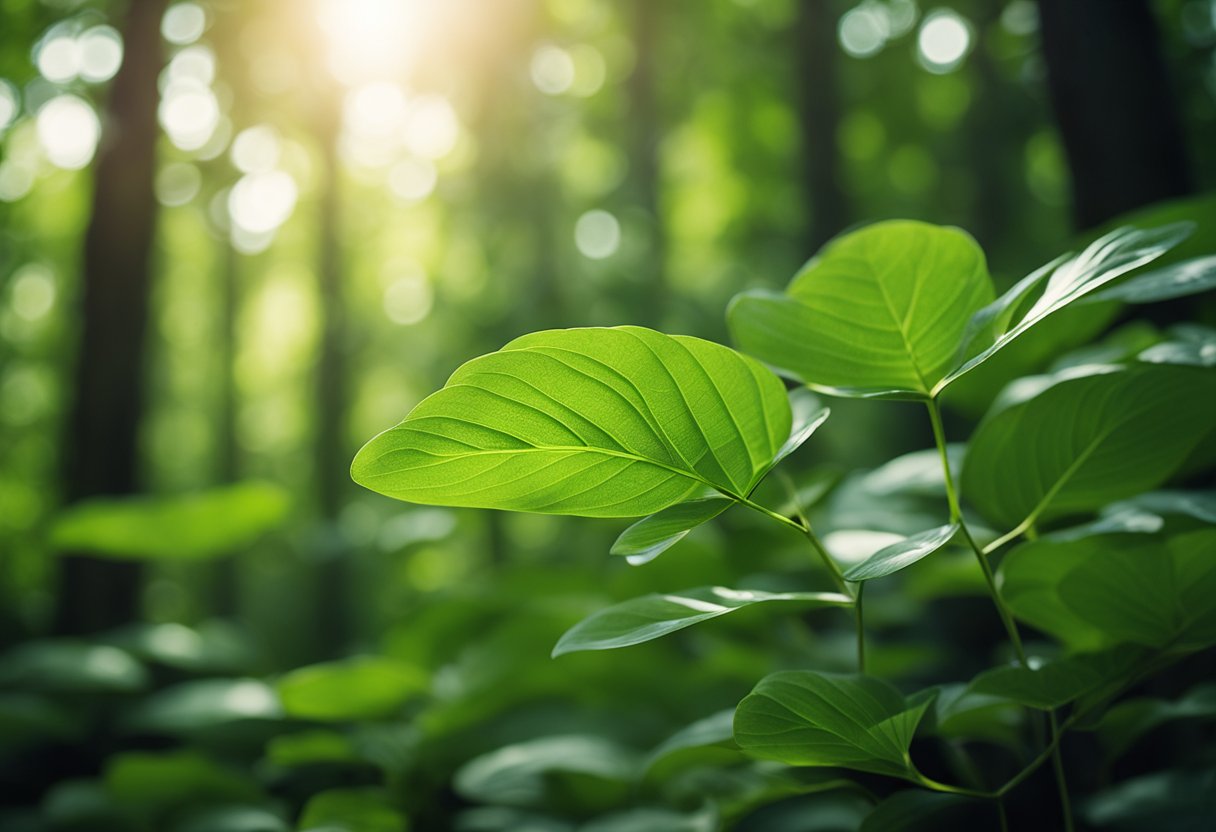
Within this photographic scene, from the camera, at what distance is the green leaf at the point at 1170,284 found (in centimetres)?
93

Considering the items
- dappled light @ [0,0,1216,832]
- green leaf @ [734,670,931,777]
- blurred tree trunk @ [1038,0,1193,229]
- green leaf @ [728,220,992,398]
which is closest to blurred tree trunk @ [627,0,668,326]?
dappled light @ [0,0,1216,832]

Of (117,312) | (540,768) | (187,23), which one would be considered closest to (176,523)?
(117,312)

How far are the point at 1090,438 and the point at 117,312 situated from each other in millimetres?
3649

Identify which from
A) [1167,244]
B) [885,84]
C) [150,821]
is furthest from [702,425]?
[885,84]

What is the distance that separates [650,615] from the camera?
0.93 metres

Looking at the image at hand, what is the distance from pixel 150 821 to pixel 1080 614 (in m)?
1.77

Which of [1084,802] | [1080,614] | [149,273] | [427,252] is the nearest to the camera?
[1080,614]

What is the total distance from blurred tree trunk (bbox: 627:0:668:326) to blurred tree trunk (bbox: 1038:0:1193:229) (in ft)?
17.0

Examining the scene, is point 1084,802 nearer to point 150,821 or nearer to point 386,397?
point 150,821

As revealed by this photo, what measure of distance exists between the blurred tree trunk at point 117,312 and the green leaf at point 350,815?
87.1 inches

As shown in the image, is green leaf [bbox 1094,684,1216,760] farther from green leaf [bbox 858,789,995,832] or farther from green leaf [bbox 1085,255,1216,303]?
green leaf [bbox 1085,255,1216,303]

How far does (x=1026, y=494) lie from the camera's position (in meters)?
1.11

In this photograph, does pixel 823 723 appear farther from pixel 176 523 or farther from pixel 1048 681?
pixel 176 523

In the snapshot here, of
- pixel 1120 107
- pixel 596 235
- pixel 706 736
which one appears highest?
pixel 596 235
